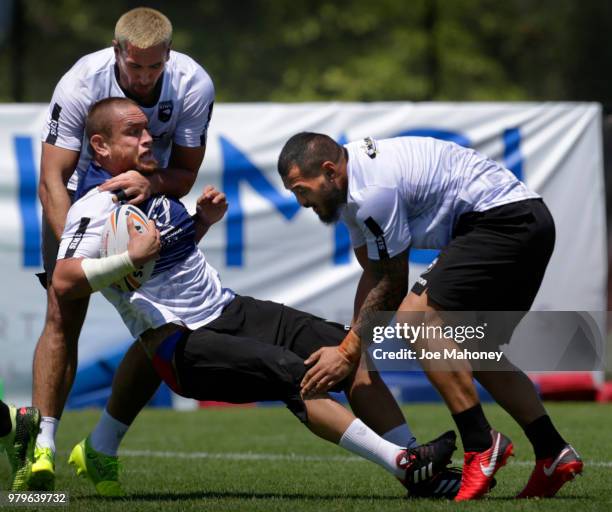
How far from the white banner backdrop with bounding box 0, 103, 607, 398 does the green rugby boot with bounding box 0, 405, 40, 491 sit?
522 cm

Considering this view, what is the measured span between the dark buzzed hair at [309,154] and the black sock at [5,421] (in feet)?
5.08

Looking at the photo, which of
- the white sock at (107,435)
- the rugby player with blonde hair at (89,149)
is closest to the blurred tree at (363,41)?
the rugby player with blonde hair at (89,149)

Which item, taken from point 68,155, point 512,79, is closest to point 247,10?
point 512,79

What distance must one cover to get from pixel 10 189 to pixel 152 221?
5.63 meters

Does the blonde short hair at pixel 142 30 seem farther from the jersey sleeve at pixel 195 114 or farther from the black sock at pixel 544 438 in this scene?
the black sock at pixel 544 438

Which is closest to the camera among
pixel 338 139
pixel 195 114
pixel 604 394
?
pixel 195 114

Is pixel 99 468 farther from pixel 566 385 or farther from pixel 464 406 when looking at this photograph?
pixel 566 385

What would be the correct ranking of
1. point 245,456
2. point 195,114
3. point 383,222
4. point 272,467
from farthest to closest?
point 245,456 → point 272,467 → point 195,114 → point 383,222

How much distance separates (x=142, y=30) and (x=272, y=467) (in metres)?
2.53

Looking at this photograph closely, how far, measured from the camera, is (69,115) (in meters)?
5.64

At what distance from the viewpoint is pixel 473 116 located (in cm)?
1066

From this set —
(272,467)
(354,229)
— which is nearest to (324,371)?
(354,229)

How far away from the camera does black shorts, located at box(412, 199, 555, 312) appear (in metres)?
5.12

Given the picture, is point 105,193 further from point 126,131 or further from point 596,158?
point 596,158
